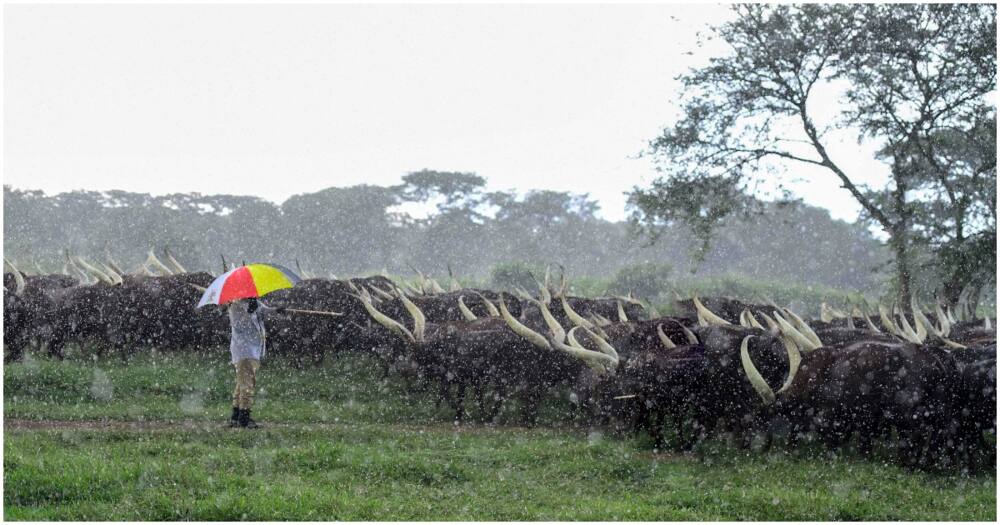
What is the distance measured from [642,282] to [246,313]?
24.6 m

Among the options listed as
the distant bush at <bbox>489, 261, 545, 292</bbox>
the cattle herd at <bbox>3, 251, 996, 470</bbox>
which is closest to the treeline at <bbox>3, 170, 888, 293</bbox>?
the distant bush at <bbox>489, 261, 545, 292</bbox>

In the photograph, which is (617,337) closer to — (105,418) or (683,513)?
(683,513)

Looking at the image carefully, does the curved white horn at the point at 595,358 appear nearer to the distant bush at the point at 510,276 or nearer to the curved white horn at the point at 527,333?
the curved white horn at the point at 527,333

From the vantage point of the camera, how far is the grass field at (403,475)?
23.0ft

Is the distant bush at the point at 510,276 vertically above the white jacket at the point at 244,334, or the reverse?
the distant bush at the point at 510,276

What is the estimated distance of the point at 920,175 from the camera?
2003 centimetres

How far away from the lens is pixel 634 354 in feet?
31.4

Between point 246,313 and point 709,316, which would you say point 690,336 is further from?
point 246,313

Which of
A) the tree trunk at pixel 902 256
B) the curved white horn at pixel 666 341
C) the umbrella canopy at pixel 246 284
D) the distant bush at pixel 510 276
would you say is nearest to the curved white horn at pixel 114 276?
the umbrella canopy at pixel 246 284

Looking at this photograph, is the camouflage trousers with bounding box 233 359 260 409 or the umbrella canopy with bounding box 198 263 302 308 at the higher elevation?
the umbrella canopy with bounding box 198 263 302 308

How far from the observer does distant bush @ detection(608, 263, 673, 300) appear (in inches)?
1291

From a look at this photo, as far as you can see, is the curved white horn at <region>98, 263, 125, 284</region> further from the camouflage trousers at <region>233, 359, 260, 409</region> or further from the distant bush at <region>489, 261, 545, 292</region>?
the distant bush at <region>489, 261, 545, 292</region>

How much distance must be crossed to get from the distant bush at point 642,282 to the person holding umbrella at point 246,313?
22.8 m

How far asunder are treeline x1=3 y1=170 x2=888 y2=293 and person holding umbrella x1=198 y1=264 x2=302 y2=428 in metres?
25.7
